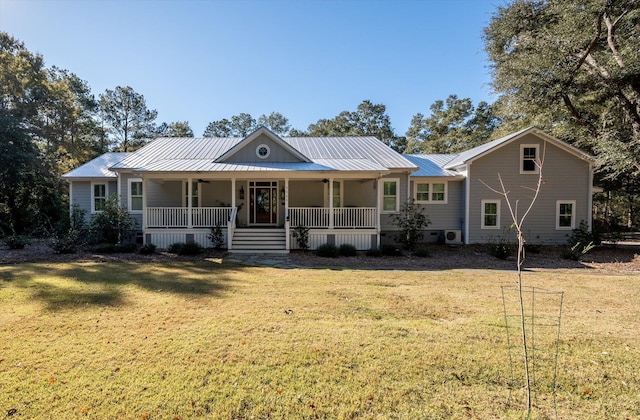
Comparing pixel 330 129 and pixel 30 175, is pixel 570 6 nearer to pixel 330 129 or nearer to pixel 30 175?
pixel 330 129

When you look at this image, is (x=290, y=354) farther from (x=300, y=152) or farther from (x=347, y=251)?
(x=300, y=152)

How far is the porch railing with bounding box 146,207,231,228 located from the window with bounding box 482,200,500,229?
12267 millimetres

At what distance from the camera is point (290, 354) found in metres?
3.80

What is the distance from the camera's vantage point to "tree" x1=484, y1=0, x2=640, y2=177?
12.6 m

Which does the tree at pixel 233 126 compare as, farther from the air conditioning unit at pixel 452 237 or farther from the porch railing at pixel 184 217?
the air conditioning unit at pixel 452 237

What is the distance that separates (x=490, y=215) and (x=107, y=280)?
1578cm

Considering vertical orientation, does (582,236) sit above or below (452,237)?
above

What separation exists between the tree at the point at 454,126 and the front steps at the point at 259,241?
85.6ft

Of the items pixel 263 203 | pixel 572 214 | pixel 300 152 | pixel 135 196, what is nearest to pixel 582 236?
pixel 572 214

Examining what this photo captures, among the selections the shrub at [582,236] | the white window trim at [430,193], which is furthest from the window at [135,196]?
the shrub at [582,236]

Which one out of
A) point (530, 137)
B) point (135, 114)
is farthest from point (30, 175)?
point (530, 137)

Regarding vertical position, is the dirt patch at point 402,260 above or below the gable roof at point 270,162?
below

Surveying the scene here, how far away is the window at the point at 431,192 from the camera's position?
623 inches

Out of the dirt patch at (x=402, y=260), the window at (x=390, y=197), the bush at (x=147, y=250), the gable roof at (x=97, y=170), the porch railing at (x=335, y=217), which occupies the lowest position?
the dirt patch at (x=402, y=260)
